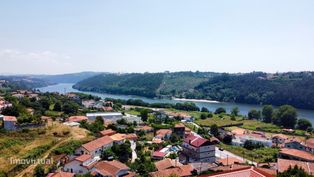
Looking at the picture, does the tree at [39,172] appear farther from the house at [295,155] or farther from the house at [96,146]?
the house at [295,155]

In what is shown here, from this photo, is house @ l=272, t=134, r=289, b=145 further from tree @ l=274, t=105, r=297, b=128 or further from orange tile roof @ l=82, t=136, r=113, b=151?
orange tile roof @ l=82, t=136, r=113, b=151

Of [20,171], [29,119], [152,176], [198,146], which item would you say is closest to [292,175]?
[152,176]

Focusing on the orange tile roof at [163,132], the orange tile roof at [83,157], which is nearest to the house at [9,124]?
the orange tile roof at [83,157]

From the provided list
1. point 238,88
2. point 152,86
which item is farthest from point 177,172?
point 152,86

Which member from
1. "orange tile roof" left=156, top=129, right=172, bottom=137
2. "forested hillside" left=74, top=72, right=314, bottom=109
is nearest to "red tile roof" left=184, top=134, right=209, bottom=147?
"orange tile roof" left=156, top=129, right=172, bottom=137

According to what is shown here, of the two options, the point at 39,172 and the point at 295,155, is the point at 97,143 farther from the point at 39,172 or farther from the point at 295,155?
the point at 295,155

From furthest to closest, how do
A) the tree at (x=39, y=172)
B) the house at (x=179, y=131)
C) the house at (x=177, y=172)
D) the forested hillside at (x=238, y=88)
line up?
the forested hillside at (x=238, y=88)
the house at (x=179, y=131)
the house at (x=177, y=172)
the tree at (x=39, y=172)
